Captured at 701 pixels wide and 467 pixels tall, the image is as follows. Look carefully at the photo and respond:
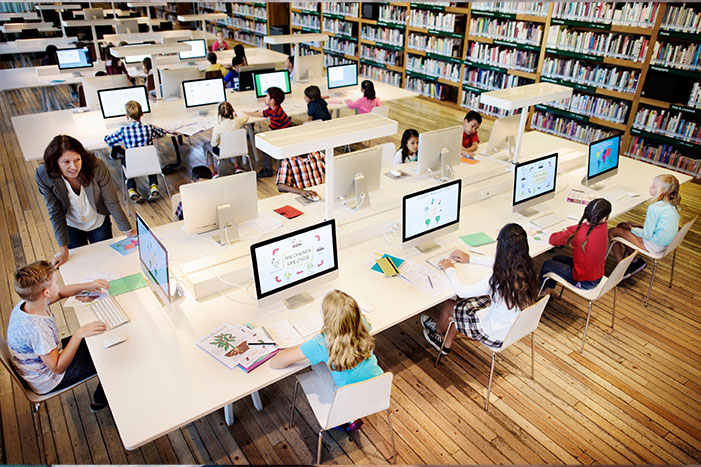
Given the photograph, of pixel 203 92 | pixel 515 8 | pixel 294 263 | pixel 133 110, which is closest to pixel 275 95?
pixel 203 92

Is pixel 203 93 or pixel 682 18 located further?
pixel 203 93

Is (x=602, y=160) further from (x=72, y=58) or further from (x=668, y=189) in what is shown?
(x=72, y=58)

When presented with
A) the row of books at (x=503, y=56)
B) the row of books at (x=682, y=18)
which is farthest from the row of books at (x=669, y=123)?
the row of books at (x=503, y=56)

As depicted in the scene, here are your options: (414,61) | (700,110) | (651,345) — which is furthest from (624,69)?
(651,345)

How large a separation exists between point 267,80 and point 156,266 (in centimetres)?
459

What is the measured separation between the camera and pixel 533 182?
3.78m

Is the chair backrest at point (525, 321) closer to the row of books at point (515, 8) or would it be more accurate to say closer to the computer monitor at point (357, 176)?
the computer monitor at point (357, 176)

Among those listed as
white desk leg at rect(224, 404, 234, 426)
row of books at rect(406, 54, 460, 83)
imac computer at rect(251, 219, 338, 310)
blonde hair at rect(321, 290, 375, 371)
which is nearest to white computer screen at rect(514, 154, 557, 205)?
imac computer at rect(251, 219, 338, 310)

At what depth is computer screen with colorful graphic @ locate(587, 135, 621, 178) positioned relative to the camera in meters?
4.21

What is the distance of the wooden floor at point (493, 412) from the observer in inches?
108

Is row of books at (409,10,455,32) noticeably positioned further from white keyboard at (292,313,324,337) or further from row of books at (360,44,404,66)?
white keyboard at (292,313,324,337)

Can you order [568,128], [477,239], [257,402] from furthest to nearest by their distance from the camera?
[568,128], [477,239], [257,402]

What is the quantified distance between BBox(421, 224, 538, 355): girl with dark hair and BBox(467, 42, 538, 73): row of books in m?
5.43

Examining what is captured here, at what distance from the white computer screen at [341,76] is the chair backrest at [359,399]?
18.2 ft
